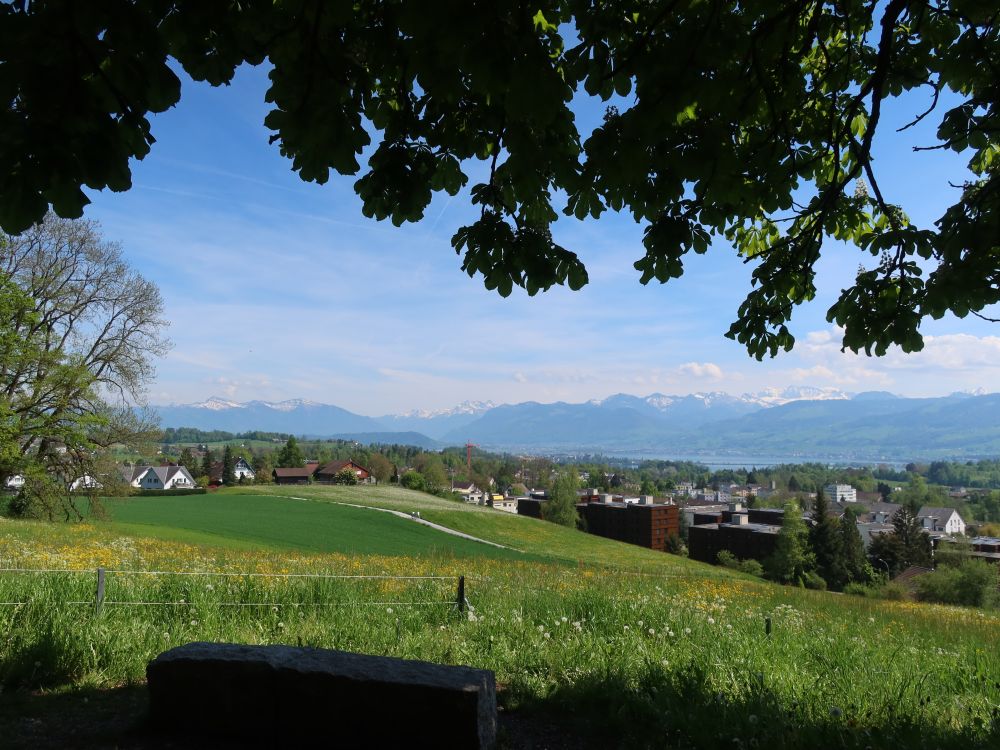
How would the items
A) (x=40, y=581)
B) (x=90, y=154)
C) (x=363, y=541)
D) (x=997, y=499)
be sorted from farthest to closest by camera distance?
(x=997, y=499) → (x=363, y=541) → (x=40, y=581) → (x=90, y=154)

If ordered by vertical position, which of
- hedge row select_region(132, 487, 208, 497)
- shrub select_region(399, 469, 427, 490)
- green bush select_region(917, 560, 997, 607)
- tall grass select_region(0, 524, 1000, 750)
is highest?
tall grass select_region(0, 524, 1000, 750)

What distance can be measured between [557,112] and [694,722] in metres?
4.36

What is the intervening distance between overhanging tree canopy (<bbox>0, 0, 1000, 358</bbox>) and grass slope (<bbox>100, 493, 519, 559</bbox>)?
25084 mm

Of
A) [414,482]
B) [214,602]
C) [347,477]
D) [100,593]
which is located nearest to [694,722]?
[214,602]

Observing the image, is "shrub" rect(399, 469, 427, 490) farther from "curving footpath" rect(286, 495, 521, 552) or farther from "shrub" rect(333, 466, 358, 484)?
"curving footpath" rect(286, 495, 521, 552)

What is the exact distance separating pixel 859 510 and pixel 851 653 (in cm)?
16051

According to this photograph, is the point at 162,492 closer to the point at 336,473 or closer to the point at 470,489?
the point at 336,473

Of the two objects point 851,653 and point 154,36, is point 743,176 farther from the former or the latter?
point 851,653

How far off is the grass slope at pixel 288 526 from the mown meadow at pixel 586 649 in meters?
20.1

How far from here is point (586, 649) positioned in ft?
22.1

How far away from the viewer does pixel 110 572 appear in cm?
913

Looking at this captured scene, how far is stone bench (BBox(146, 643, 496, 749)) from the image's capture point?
14.2 ft

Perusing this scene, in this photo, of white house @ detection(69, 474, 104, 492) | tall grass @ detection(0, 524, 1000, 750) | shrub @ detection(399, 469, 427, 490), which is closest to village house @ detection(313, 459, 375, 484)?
shrub @ detection(399, 469, 427, 490)

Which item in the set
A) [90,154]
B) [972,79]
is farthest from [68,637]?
[972,79]
